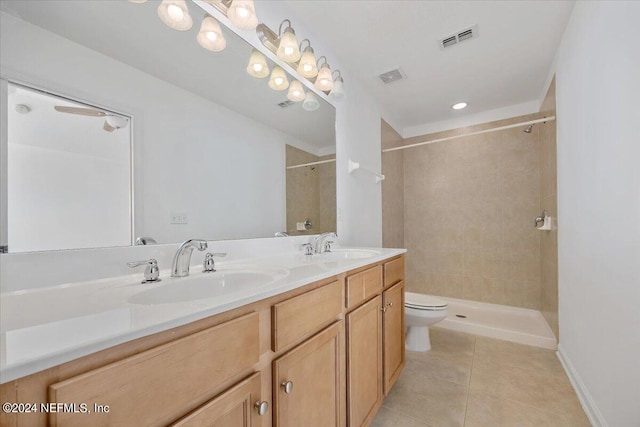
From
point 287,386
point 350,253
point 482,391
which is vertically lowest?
point 482,391

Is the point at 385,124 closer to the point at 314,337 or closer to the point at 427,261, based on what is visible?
the point at 427,261

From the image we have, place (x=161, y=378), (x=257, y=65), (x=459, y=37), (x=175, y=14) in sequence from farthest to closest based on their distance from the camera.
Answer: (x=459, y=37) < (x=257, y=65) < (x=175, y=14) < (x=161, y=378)

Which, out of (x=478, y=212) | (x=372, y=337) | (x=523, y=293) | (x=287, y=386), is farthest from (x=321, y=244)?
(x=523, y=293)

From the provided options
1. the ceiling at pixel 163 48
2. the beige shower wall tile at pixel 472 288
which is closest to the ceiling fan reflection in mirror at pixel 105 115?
the ceiling at pixel 163 48

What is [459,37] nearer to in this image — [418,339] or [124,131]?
[124,131]

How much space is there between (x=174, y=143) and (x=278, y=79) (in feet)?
2.51

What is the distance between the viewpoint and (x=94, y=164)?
31.2 inches

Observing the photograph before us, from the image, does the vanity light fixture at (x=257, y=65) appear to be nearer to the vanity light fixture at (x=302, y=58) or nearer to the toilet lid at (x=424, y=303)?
the vanity light fixture at (x=302, y=58)

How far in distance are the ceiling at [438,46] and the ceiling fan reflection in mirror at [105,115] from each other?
4.04 ft

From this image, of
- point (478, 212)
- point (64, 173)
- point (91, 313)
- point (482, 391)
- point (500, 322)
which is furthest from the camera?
point (478, 212)

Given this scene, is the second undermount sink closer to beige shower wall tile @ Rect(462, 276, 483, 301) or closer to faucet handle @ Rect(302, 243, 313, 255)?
faucet handle @ Rect(302, 243, 313, 255)

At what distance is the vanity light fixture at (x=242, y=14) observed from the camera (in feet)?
3.68

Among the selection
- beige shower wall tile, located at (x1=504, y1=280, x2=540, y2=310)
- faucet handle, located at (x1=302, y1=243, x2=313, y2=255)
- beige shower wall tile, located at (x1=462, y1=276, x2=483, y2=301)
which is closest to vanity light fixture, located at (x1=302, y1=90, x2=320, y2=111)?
faucet handle, located at (x1=302, y1=243, x2=313, y2=255)

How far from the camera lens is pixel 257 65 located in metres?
1.34
